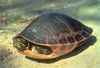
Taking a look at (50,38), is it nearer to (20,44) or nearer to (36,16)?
(20,44)

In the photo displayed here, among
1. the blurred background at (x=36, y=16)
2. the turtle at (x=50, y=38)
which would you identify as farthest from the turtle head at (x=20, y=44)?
the blurred background at (x=36, y=16)

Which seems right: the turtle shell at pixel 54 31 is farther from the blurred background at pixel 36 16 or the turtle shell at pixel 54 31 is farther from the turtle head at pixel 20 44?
the blurred background at pixel 36 16

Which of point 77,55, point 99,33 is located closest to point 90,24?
point 99,33

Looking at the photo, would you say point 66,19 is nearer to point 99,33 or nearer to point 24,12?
point 99,33

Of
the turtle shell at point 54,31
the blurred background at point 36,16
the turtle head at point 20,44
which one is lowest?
the blurred background at point 36,16

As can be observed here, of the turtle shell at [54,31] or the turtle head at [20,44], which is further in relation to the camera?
the turtle head at [20,44]

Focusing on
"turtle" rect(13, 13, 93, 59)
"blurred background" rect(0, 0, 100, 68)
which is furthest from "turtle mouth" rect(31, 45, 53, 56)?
"blurred background" rect(0, 0, 100, 68)

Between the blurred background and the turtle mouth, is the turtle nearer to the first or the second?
the turtle mouth
